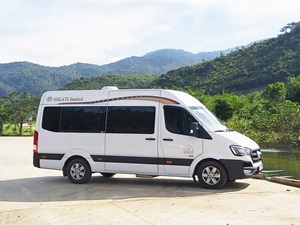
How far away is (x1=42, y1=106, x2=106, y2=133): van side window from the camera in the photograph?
11094mm

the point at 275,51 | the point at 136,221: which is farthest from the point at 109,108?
the point at 275,51

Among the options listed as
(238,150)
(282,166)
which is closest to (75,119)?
(238,150)

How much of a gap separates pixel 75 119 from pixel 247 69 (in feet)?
262

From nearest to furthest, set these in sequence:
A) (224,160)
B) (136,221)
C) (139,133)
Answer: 1. (136,221)
2. (224,160)
3. (139,133)

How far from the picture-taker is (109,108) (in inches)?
434

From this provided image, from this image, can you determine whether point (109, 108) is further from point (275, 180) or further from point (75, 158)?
point (275, 180)

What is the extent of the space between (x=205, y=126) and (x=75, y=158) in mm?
3530

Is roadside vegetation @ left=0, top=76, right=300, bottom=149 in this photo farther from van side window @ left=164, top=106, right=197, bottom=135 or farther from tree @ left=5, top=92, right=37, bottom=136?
van side window @ left=164, top=106, right=197, bottom=135

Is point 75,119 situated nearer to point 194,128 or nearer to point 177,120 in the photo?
point 177,120

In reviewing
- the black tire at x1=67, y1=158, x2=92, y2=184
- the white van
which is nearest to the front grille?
the white van

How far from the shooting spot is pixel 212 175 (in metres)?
10.1

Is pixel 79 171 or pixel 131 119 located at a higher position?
pixel 131 119

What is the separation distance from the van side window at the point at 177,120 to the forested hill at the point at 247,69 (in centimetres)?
6779

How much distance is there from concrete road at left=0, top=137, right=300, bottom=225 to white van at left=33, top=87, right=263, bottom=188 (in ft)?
1.63
